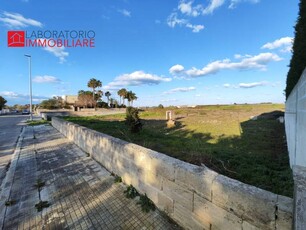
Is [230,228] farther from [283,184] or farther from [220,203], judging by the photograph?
[283,184]

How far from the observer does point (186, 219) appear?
103 inches

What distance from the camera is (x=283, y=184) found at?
3.41 meters

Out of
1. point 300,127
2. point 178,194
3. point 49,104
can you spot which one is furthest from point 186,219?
point 49,104

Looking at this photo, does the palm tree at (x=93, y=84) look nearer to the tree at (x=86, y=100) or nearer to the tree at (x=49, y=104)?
the tree at (x=86, y=100)

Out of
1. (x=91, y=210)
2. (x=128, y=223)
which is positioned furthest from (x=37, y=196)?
(x=128, y=223)

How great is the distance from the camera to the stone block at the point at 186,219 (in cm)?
239

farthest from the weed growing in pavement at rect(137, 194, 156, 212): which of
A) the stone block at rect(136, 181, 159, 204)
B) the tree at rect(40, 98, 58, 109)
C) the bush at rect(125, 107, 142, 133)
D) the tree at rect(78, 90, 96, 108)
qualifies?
the tree at rect(40, 98, 58, 109)

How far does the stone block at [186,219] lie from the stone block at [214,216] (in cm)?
6

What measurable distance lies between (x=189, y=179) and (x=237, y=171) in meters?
2.11

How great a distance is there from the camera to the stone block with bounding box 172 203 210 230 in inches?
94.3

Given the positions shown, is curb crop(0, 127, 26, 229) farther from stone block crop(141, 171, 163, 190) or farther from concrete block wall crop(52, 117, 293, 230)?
stone block crop(141, 171, 163, 190)

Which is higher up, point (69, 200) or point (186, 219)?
point (186, 219)

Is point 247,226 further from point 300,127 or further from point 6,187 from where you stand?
point 6,187

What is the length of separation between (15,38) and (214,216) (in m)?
17.1
